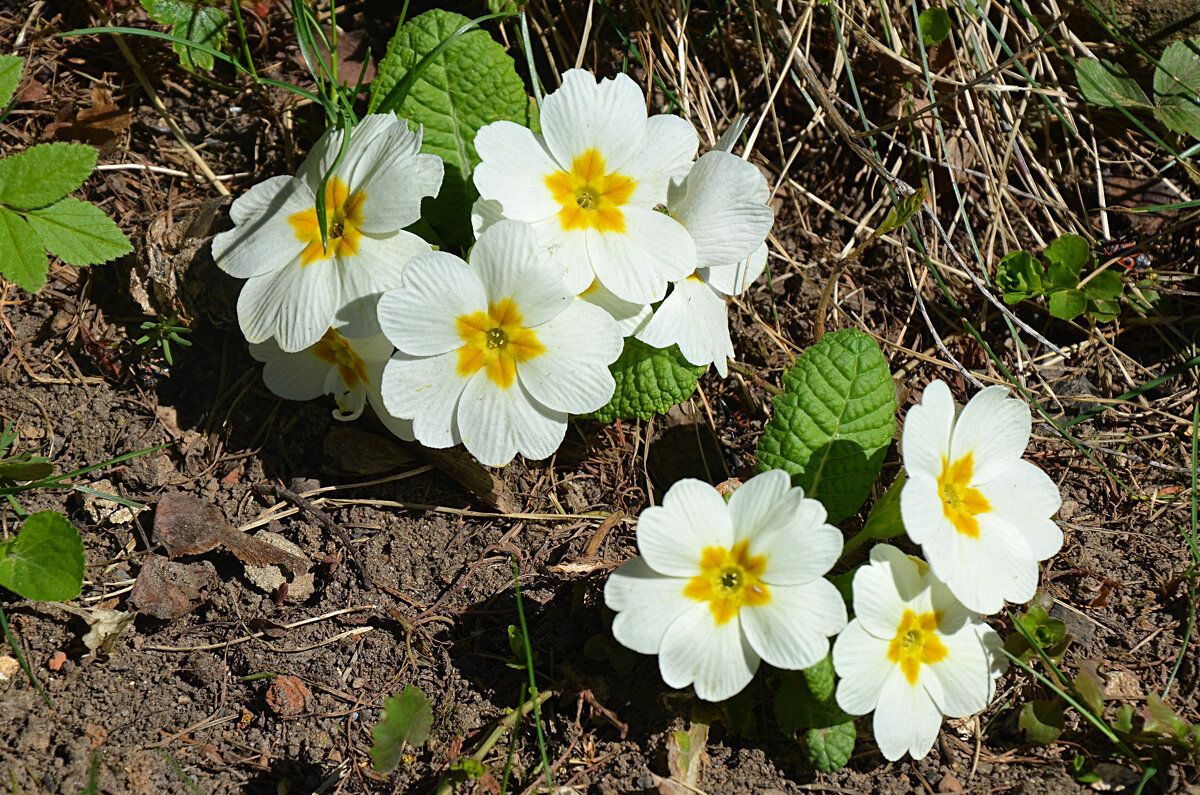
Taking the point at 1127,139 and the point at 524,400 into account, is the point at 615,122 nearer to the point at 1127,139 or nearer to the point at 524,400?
the point at 524,400

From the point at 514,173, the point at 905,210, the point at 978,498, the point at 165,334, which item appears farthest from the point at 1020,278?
the point at 165,334

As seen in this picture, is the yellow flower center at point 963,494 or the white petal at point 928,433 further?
the yellow flower center at point 963,494

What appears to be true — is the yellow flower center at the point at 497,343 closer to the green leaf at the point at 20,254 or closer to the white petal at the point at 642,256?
the white petal at the point at 642,256

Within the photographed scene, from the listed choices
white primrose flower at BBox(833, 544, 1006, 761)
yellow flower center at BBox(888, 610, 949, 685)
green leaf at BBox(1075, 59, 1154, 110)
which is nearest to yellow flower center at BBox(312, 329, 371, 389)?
white primrose flower at BBox(833, 544, 1006, 761)

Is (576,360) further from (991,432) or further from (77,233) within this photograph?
(77,233)

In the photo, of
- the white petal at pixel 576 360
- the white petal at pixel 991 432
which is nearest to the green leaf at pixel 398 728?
the white petal at pixel 576 360

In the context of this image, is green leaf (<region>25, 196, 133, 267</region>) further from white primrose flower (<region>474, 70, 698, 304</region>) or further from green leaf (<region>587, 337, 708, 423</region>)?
green leaf (<region>587, 337, 708, 423</region>)

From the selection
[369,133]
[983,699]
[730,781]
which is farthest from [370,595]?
[983,699]
